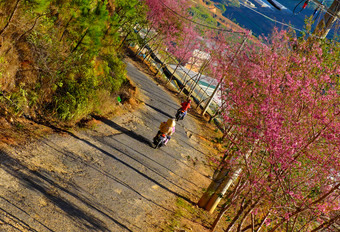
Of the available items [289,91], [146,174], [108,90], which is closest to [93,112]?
[108,90]

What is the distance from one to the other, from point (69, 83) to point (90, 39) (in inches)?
83.3

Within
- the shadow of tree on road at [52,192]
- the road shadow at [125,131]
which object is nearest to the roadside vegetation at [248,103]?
the road shadow at [125,131]

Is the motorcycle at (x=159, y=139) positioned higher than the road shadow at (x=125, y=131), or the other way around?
the motorcycle at (x=159, y=139)

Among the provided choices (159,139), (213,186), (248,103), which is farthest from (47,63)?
(213,186)

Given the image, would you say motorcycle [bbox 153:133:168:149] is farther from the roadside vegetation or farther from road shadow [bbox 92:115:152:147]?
the roadside vegetation

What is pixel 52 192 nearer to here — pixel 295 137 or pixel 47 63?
pixel 47 63

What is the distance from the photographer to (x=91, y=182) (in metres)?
9.95

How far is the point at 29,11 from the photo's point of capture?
433 inches

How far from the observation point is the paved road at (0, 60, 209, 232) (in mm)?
7387

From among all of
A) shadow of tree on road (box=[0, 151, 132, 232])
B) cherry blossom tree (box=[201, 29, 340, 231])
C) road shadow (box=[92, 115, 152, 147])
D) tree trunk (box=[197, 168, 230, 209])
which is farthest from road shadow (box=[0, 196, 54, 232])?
road shadow (box=[92, 115, 152, 147])

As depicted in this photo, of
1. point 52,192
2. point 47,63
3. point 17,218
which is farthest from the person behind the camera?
Answer: point 47,63

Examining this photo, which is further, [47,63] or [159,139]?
[159,139]

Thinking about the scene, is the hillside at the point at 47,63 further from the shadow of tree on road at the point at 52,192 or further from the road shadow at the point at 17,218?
the road shadow at the point at 17,218

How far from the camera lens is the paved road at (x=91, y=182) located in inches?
291
